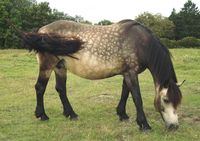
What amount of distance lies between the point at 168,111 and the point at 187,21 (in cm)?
5276

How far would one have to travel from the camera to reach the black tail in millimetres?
8008

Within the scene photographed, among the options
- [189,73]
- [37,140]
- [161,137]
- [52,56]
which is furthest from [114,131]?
Result: [189,73]

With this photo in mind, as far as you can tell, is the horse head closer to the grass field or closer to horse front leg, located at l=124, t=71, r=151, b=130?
the grass field

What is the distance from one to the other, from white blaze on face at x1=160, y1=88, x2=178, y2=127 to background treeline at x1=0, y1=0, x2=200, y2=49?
24.0m

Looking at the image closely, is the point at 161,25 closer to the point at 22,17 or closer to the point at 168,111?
the point at 22,17

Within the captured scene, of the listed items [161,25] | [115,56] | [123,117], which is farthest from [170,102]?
[161,25]

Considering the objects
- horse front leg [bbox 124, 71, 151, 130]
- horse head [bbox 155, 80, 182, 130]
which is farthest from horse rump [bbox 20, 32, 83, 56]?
horse head [bbox 155, 80, 182, 130]

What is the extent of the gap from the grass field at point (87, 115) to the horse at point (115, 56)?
1.24 ft

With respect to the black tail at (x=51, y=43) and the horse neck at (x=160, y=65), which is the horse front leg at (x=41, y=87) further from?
the horse neck at (x=160, y=65)

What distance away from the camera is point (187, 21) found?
58219 millimetres

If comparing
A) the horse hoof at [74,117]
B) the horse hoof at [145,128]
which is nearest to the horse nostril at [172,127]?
the horse hoof at [145,128]

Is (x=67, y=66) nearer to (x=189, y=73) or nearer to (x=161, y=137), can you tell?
(x=161, y=137)

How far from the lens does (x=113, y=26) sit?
8.16m

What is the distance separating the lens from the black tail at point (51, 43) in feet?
26.3
